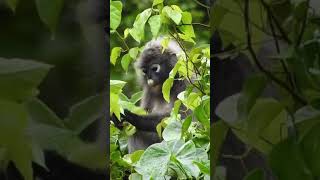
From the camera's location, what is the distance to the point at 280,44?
857 millimetres

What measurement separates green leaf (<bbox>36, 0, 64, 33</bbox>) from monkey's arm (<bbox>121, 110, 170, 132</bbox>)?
559 millimetres

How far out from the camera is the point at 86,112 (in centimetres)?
83

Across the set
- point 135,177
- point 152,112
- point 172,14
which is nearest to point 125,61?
point 172,14

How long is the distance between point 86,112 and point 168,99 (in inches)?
16.5

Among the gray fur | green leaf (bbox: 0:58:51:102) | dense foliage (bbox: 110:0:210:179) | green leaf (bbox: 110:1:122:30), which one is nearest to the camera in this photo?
green leaf (bbox: 0:58:51:102)

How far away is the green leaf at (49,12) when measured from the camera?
80 centimetres

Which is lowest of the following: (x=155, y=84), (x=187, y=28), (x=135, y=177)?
(x=135, y=177)

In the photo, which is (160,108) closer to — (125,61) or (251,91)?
(125,61)

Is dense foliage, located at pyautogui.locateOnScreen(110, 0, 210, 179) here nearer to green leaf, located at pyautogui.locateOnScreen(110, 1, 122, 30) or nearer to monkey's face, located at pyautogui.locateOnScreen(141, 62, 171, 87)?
green leaf, located at pyautogui.locateOnScreen(110, 1, 122, 30)

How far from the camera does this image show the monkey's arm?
140cm

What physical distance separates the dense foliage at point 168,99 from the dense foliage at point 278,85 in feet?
0.98

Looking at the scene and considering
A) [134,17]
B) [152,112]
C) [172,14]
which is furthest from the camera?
[152,112]

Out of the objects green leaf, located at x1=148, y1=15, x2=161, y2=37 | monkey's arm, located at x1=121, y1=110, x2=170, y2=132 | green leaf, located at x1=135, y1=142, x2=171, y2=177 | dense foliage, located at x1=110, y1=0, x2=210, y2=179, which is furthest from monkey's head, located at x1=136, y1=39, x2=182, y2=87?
green leaf, located at x1=135, y1=142, x2=171, y2=177

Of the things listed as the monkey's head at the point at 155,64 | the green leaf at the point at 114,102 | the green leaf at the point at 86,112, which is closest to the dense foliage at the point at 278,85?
the green leaf at the point at 86,112
